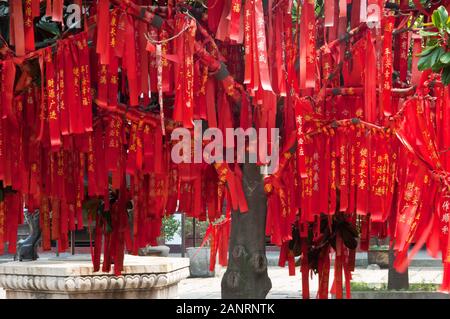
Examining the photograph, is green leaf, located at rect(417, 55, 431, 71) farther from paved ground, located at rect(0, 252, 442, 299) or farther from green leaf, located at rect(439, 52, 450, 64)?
paved ground, located at rect(0, 252, 442, 299)

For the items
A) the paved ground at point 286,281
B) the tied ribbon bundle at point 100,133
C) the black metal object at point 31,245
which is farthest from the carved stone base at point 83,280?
the paved ground at point 286,281

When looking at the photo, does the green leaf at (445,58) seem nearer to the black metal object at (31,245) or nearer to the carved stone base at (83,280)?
the carved stone base at (83,280)

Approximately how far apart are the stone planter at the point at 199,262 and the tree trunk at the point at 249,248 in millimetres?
10374

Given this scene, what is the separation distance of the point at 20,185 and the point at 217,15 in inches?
56.6

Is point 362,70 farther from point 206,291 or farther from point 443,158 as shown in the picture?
point 206,291

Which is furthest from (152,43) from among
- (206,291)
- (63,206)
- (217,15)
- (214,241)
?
(206,291)

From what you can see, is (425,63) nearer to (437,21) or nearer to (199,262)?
(437,21)

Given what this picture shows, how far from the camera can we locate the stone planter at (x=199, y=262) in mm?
15164

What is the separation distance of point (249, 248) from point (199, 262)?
416 inches

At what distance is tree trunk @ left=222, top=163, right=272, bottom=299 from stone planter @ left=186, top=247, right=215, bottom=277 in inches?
408

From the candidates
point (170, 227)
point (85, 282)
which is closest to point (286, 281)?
point (170, 227)

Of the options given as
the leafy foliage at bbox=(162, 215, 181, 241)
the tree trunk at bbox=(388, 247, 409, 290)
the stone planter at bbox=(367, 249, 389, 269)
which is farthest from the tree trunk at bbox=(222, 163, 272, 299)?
the leafy foliage at bbox=(162, 215, 181, 241)

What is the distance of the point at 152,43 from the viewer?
3961 mm
